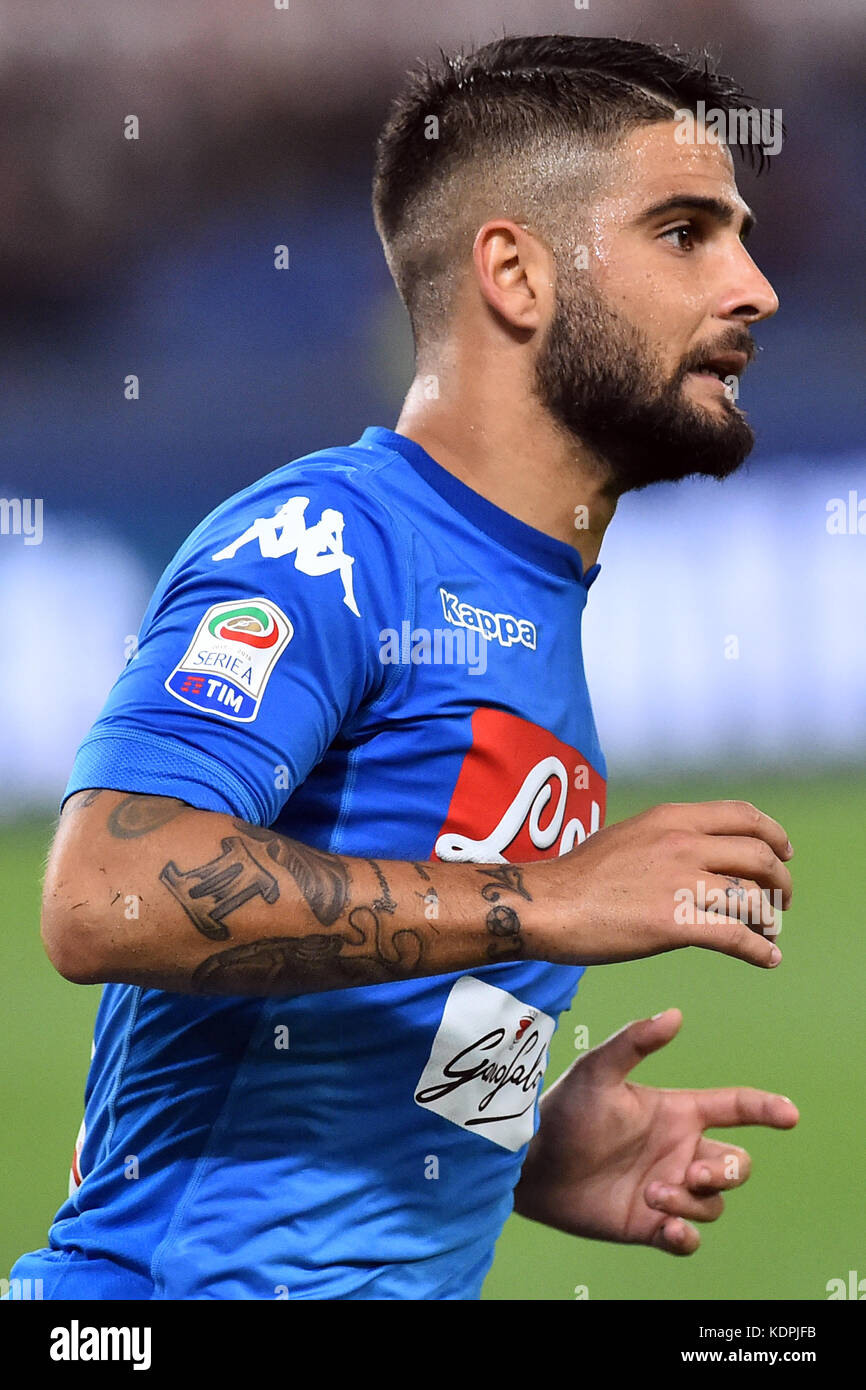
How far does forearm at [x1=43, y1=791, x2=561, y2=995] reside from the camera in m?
1.13

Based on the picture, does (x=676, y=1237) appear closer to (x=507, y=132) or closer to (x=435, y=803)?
(x=435, y=803)

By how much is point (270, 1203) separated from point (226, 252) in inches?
272

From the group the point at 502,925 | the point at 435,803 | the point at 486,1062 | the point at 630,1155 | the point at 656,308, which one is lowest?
the point at 630,1155

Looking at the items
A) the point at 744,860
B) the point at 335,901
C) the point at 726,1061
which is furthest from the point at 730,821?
the point at 726,1061

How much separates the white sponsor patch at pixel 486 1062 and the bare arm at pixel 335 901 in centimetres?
23

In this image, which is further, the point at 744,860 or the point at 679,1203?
the point at 679,1203

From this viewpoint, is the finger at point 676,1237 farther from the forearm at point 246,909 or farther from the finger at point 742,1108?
the forearm at point 246,909

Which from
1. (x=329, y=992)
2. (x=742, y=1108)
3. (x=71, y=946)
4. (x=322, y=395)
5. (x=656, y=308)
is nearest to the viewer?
(x=71, y=946)

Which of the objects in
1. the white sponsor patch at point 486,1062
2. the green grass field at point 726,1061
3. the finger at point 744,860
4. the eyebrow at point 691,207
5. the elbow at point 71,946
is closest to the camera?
the elbow at point 71,946

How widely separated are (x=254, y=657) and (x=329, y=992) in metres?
0.37

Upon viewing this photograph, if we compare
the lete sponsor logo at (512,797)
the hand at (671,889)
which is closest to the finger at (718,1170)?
the lete sponsor logo at (512,797)

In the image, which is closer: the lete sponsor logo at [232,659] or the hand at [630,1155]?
the lete sponsor logo at [232,659]

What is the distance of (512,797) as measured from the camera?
1492 millimetres

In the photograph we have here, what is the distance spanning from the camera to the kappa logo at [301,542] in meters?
1.29
